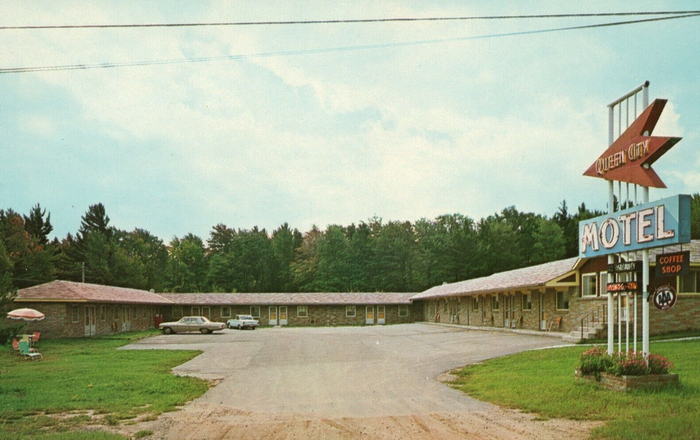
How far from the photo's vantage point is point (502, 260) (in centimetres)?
7444

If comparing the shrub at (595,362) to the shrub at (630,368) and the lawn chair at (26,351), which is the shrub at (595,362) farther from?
the lawn chair at (26,351)

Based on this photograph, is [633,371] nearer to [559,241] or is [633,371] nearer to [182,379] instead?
[182,379]

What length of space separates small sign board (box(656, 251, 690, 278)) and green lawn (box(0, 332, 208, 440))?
9917 mm

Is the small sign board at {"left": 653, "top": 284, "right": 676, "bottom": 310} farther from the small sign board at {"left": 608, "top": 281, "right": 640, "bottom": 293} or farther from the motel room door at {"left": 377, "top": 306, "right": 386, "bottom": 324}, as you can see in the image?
the motel room door at {"left": 377, "top": 306, "right": 386, "bottom": 324}

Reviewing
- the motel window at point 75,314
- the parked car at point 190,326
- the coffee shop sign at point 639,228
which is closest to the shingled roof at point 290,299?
the parked car at point 190,326

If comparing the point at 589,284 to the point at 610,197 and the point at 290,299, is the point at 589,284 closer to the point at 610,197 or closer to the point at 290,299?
the point at 610,197

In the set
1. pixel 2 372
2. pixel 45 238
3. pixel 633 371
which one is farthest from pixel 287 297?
pixel 633 371

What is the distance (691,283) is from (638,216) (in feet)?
52.0

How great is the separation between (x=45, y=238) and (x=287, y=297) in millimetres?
31677

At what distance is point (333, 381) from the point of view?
52.1ft

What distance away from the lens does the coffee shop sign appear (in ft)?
36.4

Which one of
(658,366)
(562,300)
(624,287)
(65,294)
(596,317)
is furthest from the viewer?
(65,294)

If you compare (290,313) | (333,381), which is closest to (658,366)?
(333,381)

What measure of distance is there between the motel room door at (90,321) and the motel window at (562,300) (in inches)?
1102
